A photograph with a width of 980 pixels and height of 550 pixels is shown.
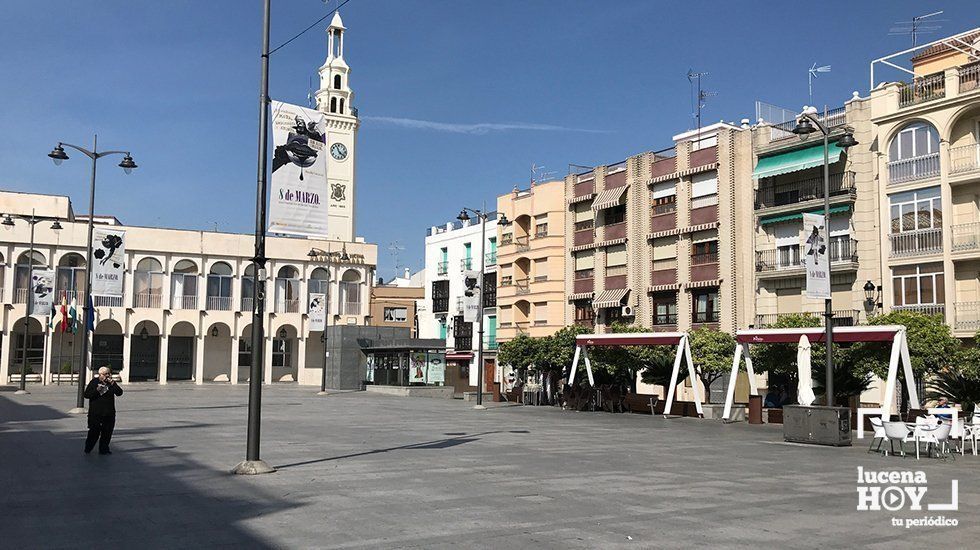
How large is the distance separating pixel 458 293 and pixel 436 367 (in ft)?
66.8

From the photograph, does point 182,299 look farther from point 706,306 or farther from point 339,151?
point 706,306

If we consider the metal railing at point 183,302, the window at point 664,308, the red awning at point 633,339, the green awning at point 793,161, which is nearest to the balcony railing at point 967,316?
the green awning at point 793,161

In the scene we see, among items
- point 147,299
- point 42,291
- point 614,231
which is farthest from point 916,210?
point 147,299

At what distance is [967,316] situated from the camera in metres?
35.2

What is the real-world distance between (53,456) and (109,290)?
483 inches

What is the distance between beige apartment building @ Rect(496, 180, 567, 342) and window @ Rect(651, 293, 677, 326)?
9.19m

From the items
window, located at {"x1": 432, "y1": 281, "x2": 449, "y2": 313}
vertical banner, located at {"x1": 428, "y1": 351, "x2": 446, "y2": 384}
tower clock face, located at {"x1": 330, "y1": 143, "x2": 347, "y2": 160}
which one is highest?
tower clock face, located at {"x1": 330, "y1": 143, "x2": 347, "y2": 160}

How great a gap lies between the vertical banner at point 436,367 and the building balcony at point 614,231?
484 inches

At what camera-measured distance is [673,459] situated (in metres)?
17.6

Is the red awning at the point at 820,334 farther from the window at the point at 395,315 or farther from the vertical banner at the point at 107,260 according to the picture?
the window at the point at 395,315

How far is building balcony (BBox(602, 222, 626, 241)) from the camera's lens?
52.7 m

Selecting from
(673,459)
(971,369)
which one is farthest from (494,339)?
(673,459)

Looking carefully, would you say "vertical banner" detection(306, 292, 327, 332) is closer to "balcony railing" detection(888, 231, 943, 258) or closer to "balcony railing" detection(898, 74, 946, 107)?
"balcony railing" detection(888, 231, 943, 258)

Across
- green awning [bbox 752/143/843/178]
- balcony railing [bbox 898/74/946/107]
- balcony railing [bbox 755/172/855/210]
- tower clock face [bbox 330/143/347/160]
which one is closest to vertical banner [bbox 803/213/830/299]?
balcony railing [bbox 898/74/946/107]
